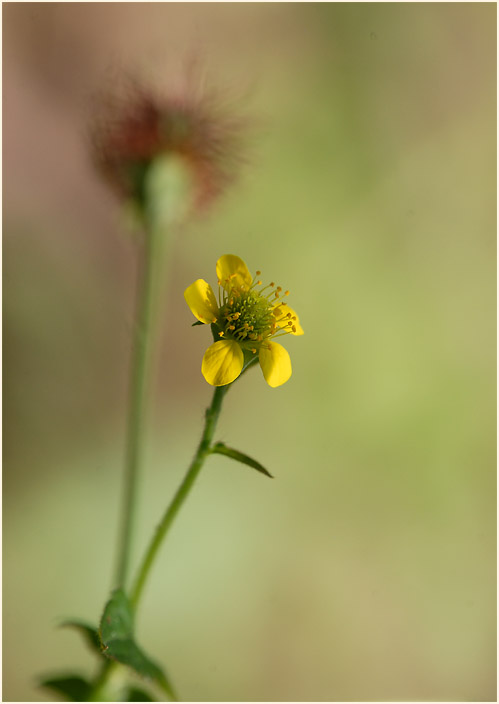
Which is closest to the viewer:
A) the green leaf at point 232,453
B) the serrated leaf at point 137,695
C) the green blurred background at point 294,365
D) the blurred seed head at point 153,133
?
the green leaf at point 232,453

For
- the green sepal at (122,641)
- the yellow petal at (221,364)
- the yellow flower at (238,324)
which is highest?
the yellow flower at (238,324)

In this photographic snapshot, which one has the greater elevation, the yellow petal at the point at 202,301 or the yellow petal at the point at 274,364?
the yellow petal at the point at 202,301

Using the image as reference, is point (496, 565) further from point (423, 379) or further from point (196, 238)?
point (196, 238)

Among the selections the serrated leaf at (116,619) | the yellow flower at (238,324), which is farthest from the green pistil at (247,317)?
the serrated leaf at (116,619)

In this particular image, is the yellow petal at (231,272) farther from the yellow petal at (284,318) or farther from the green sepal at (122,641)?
the green sepal at (122,641)

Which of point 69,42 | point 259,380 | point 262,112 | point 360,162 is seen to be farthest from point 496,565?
point 69,42

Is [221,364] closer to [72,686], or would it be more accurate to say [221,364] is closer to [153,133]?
[72,686]

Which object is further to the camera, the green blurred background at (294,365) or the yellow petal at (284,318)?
the green blurred background at (294,365)
